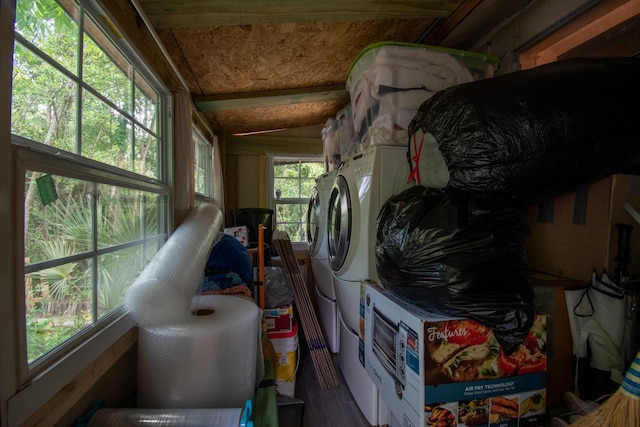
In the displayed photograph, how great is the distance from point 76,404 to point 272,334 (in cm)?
98

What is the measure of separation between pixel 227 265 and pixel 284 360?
704 mm

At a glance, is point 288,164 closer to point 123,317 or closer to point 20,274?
point 123,317

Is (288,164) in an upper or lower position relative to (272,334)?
upper

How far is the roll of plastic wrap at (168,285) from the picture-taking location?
3.18 feet

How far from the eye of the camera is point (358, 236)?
151 centimetres

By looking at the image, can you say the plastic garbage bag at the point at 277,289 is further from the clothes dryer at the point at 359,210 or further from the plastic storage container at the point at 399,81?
the plastic storage container at the point at 399,81

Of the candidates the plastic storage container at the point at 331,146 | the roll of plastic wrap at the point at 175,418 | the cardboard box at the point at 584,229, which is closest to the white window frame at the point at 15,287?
the roll of plastic wrap at the point at 175,418

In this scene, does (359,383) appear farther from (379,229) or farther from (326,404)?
(379,229)

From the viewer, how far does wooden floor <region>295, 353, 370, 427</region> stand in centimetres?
154

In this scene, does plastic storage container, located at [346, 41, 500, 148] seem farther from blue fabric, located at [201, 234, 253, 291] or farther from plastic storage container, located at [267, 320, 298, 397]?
plastic storage container, located at [267, 320, 298, 397]

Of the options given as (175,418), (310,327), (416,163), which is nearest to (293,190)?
(310,327)

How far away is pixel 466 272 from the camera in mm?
849

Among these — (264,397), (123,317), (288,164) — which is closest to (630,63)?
(264,397)

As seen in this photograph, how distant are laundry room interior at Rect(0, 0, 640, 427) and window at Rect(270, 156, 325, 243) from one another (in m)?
1.82
